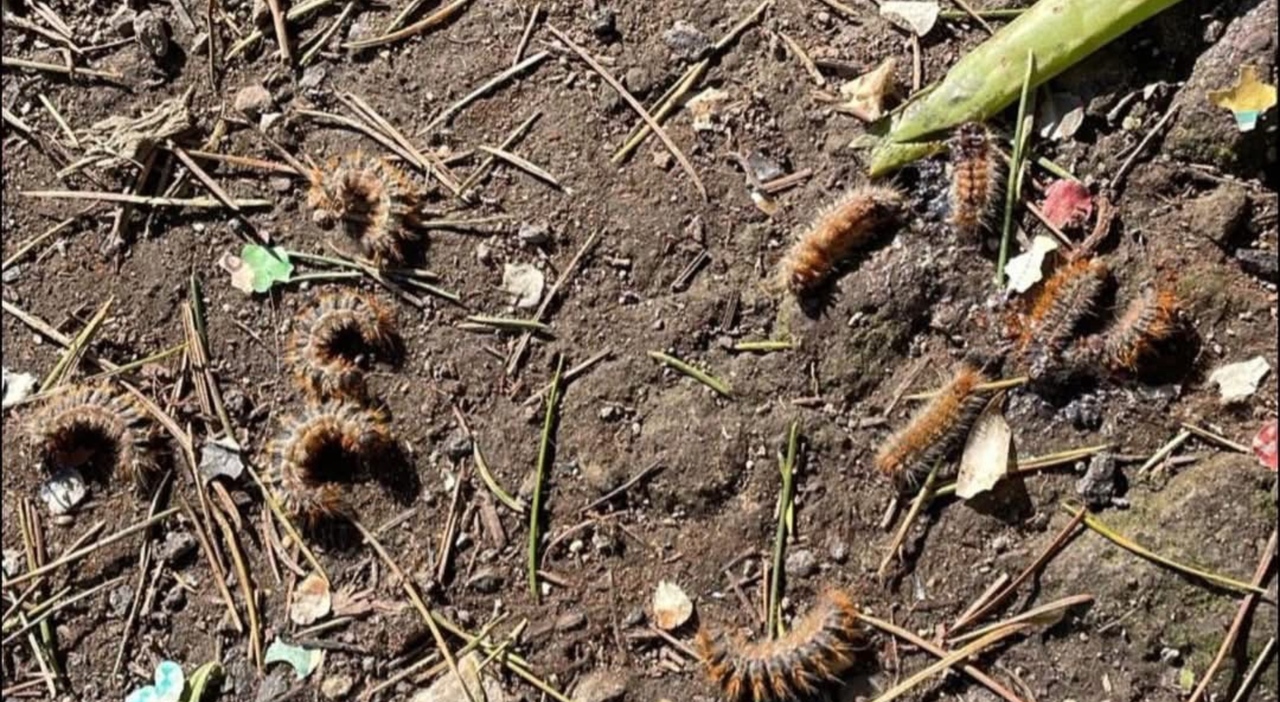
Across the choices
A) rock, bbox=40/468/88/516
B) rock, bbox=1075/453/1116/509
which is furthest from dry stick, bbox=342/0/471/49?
rock, bbox=1075/453/1116/509

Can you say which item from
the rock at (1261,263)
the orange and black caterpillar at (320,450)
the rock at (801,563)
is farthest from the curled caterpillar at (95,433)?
the rock at (1261,263)

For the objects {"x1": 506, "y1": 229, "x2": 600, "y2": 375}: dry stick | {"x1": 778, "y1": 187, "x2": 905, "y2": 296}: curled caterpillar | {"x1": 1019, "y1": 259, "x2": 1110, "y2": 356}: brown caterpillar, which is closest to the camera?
{"x1": 1019, "y1": 259, "x2": 1110, "y2": 356}: brown caterpillar

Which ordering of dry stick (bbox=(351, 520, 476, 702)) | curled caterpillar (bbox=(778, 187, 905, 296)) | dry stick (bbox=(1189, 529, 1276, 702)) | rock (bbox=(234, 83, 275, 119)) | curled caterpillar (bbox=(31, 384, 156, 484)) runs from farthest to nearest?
rock (bbox=(234, 83, 275, 119)), curled caterpillar (bbox=(31, 384, 156, 484)), dry stick (bbox=(351, 520, 476, 702)), curled caterpillar (bbox=(778, 187, 905, 296)), dry stick (bbox=(1189, 529, 1276, 702))

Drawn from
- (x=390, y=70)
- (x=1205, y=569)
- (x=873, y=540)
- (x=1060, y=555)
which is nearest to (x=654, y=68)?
(x=390, y=70)

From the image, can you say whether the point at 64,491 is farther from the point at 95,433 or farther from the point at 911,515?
the point at 911,515

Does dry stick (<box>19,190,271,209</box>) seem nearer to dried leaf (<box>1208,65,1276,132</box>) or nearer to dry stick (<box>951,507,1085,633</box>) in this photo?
dry stick (<box>951,507,1085,633</box>)

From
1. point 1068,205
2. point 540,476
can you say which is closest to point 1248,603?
point 1068,205

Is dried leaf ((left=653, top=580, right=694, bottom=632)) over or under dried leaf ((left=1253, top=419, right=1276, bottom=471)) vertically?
under
